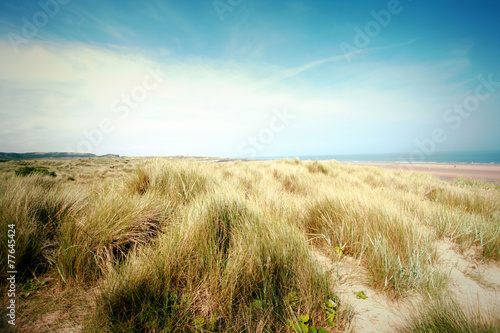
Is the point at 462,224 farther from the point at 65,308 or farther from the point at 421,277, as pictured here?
the point at 65,308

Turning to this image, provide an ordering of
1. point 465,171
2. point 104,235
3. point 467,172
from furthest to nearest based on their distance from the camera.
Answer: point 465,171, point 467,172, point 104,235

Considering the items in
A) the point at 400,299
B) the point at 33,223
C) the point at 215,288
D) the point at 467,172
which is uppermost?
the point at 33,223

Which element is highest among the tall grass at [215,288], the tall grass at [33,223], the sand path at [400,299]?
the tall grass at [33,223]

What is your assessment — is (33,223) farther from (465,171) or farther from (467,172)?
(465,171)

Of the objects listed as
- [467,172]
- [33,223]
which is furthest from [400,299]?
[467,172]

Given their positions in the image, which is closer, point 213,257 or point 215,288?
point 215,288

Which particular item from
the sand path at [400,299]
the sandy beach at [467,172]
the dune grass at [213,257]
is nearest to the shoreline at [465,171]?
the sandy beach at [467,172]

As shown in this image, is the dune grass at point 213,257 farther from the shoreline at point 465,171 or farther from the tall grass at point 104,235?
the shoreline at point 465,171

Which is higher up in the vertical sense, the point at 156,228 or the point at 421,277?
the point at 156,228

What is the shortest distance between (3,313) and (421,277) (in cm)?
320

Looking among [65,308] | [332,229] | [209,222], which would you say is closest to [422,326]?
[332,229]

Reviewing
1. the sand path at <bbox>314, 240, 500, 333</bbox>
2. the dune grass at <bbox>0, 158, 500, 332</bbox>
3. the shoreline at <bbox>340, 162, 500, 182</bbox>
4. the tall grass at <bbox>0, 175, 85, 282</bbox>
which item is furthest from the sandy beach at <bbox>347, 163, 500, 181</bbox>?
the tall grass at <bbox>0, 175, 85, 282</bbox>

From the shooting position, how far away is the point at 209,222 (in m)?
1.91

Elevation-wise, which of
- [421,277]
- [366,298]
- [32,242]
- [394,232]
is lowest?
[366,298]
